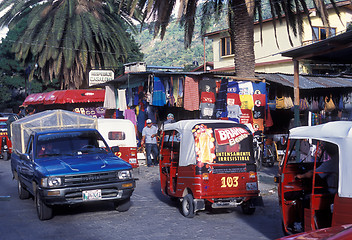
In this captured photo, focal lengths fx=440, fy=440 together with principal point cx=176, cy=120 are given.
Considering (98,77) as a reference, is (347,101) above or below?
below

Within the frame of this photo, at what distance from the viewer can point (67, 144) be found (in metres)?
9.72

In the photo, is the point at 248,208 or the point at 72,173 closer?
the point at 72,173

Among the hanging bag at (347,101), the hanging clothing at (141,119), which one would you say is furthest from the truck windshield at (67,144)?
the hanging bag at (347,101)

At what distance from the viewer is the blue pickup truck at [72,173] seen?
8.17m

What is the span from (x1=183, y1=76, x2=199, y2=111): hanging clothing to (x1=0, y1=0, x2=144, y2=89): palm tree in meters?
11.3

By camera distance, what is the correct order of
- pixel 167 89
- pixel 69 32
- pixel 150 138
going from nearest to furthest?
pixel 150 138, pixel 167 89, pixel 69 32

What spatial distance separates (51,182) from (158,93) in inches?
393

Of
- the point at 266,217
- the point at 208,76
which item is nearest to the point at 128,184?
the point at 266,217

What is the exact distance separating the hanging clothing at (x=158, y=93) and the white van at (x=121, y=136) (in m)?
2.34

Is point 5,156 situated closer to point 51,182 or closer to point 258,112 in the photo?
point 258,112

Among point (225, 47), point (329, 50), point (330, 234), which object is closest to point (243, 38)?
point (329, 50)

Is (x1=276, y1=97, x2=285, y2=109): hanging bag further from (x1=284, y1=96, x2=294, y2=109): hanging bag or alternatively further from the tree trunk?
the tree trunk

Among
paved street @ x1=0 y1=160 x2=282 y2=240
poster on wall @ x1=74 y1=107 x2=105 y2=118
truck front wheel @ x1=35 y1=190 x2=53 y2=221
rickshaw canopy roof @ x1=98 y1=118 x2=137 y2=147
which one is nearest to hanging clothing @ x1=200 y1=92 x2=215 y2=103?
rickshaw canopy roof @ x1=98 y1=118 x2=137 y2=147

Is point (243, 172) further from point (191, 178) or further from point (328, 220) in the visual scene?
point (328, 220)
